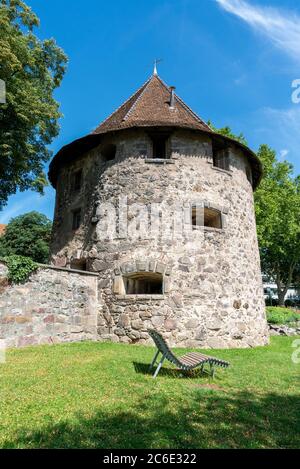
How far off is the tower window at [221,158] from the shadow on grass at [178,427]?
908 centimetres

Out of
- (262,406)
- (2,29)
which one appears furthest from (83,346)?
(2,29)

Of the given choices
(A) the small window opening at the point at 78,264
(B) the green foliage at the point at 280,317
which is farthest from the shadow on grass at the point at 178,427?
(B) the green foliage at the point at 280,317

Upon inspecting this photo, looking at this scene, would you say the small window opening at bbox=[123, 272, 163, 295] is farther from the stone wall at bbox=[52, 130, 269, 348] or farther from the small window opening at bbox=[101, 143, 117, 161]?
the small window opening at bbox=[101, 143, 117, 161]

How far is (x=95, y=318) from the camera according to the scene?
10.8 metres

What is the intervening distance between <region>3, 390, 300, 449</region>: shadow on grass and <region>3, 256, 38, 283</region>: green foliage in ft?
17.7

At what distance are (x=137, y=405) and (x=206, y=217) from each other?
28.0ft

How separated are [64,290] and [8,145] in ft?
18.6

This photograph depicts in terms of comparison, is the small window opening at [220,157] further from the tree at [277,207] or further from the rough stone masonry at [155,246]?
the tree at [277,207]

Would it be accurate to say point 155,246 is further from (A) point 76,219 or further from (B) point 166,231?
(A) point 76,219

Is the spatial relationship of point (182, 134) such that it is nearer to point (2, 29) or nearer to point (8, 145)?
point (8, 145)

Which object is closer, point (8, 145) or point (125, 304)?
point (125, 304)

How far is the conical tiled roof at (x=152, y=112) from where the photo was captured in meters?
11.6

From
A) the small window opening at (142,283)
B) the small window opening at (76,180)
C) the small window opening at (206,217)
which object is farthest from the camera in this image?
the small window opening at (76,180)

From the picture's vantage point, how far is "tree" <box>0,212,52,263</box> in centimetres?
→ 2894
